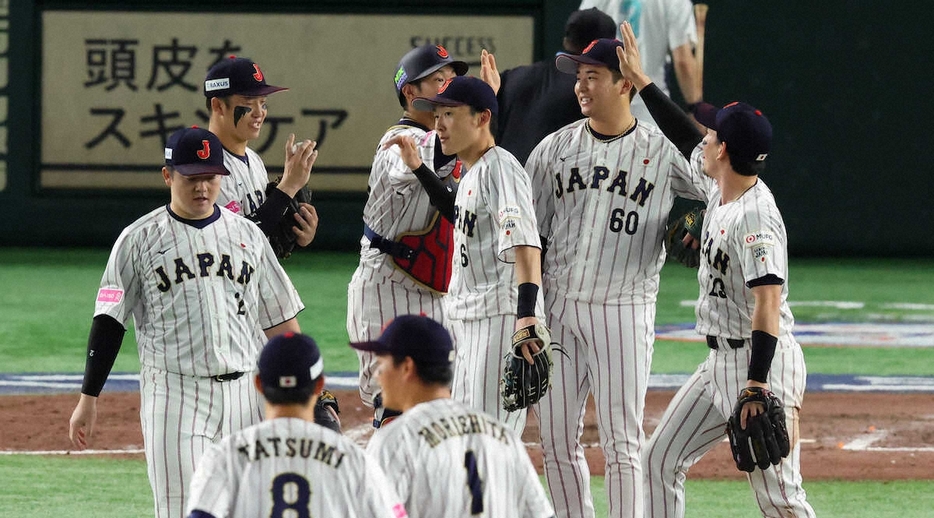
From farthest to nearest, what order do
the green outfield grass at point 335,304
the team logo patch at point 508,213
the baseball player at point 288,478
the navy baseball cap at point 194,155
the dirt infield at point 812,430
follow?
the green outfield grass at point 335,304 < the dirt infield at point 812,430 < the team logo patch at point 508,213 < the navy baseball cap at point 194,155 < the baseball player at point 288,478

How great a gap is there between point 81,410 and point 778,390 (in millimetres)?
2482

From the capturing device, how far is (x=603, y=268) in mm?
5895

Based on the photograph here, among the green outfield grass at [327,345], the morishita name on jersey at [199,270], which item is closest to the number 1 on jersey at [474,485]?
the morishita name on jersey at [199,270]

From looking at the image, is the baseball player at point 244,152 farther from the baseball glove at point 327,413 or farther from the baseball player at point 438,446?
the baseball player at point 438,446

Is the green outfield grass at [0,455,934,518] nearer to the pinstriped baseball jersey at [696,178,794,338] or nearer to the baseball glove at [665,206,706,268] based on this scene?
the baseball glove at [665,206,706,268]

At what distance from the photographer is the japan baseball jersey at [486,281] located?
5.59 metres

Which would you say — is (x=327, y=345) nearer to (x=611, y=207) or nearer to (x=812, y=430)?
(x=812, y=430)

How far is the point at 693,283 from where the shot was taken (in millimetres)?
15164

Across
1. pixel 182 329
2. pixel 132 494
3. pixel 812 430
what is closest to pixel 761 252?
pixel 182 329

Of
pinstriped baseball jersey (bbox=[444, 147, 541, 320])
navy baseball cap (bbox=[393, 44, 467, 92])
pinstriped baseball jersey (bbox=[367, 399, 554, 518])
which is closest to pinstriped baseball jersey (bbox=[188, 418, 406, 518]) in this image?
pinstriped baseball jersey (bbox=[367, 399, 554, 518])

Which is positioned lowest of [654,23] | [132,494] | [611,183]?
[132,494]

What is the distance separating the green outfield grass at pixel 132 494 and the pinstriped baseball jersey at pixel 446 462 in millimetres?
2951

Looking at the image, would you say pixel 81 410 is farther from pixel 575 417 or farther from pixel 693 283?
pixel 693 283

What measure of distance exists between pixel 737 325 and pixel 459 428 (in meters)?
1.80
